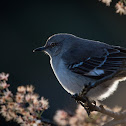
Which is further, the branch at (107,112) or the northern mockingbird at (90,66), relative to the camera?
the northern mockingbird at (90,66)

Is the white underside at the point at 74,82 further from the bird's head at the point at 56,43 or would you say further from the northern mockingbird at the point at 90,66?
the bird's head at the point at 56,43

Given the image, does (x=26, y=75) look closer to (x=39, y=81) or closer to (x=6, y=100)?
(x=39, y=81)

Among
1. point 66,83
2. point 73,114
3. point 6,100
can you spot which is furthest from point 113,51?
point 6,100

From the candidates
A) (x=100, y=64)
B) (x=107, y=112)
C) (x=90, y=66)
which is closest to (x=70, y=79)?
(x=90, y=66)

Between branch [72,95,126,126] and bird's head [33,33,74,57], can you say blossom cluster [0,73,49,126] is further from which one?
bird's head [33,33,74,57]

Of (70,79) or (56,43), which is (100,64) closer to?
(70,79)

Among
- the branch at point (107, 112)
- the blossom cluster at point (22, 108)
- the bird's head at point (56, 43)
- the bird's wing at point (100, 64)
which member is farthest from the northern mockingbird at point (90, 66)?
the blossom cluster at point (22, 108)
